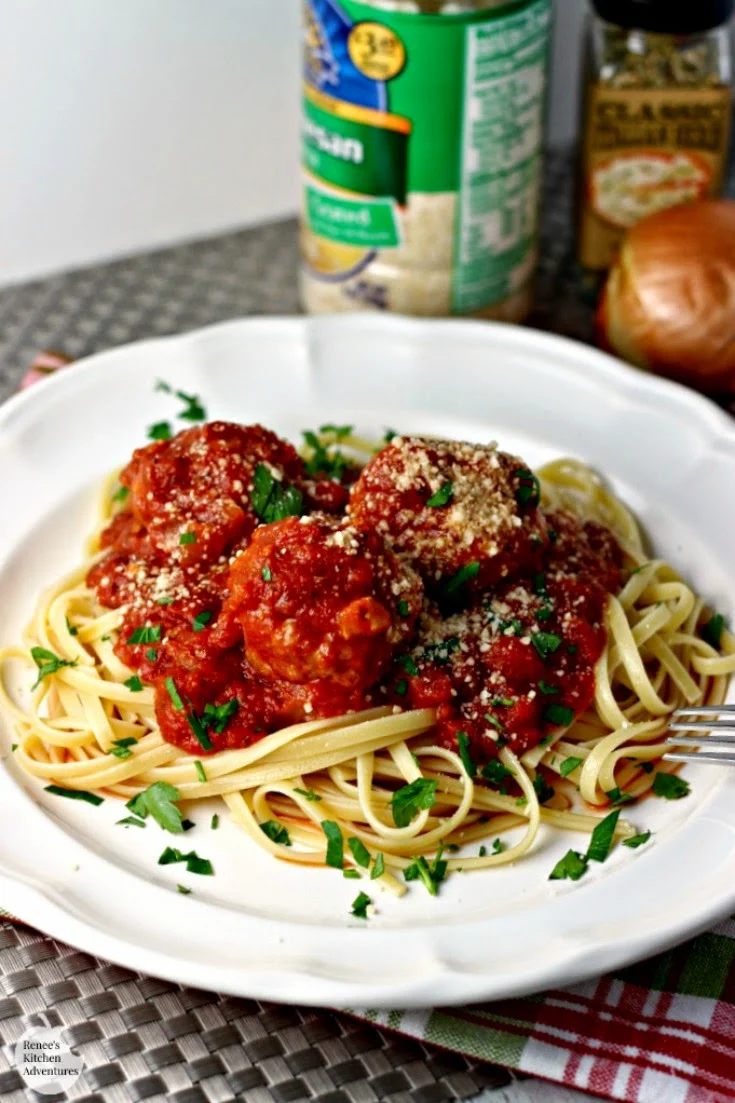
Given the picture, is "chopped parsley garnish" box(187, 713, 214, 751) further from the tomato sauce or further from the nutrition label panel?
the nutrition label panel

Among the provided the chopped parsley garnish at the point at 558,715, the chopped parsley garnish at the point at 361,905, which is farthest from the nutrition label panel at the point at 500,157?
the chopped parsley garnish at the point at 361,905

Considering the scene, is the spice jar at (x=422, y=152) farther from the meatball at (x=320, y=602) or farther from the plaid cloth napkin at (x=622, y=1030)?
the plaid cloth napkin at (x=622, y=1030)

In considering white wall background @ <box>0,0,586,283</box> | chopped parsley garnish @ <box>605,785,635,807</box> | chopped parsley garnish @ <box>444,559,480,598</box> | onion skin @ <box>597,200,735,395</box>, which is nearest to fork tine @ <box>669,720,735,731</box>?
chopped parsley garnish @ <box>605,785,635,807</box>

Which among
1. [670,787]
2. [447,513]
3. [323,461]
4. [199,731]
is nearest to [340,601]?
[447,513]

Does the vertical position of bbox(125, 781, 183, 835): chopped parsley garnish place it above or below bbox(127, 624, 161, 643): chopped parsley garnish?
below

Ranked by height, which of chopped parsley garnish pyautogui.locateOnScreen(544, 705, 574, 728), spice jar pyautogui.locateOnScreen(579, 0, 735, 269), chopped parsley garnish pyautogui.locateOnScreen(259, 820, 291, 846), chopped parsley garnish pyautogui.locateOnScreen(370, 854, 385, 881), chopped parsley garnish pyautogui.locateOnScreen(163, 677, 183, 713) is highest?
spice jar pyautogui.locateOnScreen(579, 0, 735, 269)

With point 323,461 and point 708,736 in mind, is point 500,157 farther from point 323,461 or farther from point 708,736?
point 708,736

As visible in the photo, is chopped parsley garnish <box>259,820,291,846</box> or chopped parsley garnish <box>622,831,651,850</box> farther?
chopped parsley garnish <box>259,820,291,846</box>
